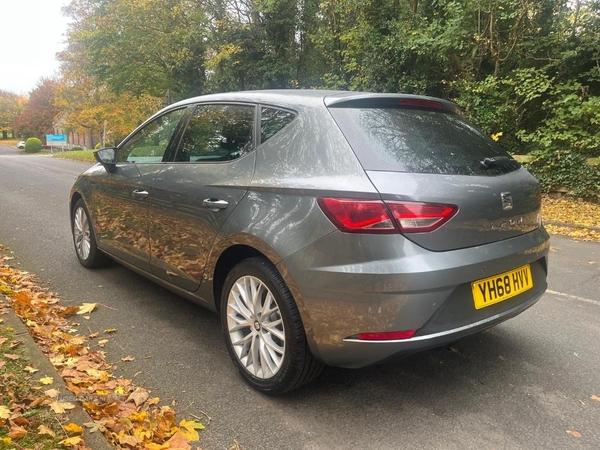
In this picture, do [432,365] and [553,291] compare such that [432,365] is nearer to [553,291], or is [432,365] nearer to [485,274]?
[485,274]

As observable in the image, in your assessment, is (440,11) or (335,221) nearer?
(335,221)

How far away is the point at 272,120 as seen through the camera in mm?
2871

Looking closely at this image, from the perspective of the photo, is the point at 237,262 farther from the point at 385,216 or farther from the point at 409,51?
the point at 409,51

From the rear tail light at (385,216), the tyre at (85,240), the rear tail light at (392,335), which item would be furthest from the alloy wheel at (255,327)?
the tyre at (85,240)

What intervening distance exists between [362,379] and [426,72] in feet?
38.3

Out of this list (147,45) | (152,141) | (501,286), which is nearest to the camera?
(501,286)

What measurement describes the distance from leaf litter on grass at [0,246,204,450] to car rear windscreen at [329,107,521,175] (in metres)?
1.63

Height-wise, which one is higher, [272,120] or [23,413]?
[272,120]

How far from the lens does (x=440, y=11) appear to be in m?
12.3

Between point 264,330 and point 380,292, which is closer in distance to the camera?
point 380,292

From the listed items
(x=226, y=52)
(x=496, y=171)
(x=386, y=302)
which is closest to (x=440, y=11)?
(x=226, y=52)

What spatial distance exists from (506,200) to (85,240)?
4.16 meters

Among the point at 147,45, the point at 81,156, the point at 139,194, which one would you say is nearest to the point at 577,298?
the point at 139,194

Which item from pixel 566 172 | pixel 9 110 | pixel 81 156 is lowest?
pixel 566 172
